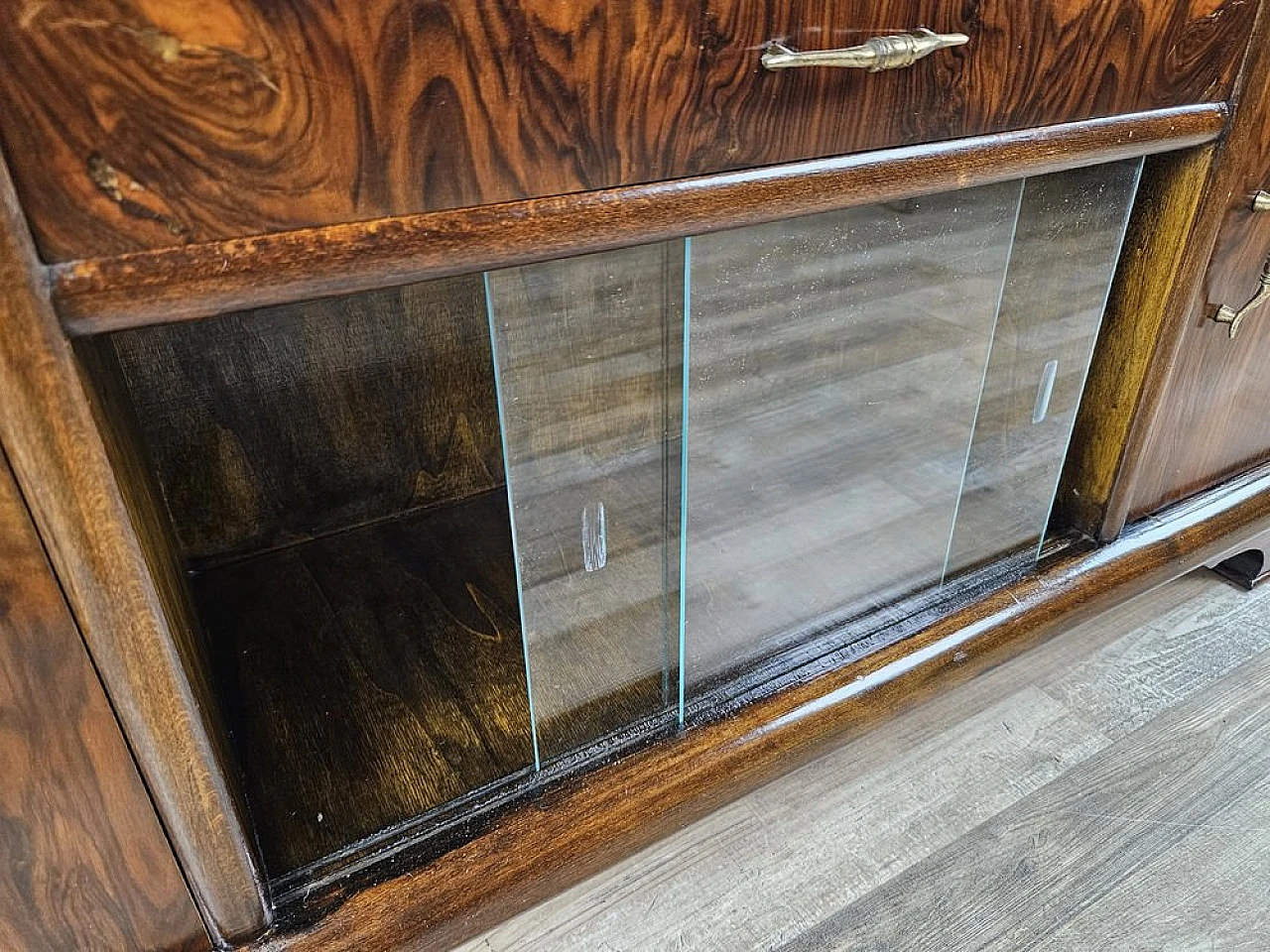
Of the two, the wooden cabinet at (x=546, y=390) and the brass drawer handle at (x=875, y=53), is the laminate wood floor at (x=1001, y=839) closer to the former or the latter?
the wooden cabinet at (x=546, y=390)

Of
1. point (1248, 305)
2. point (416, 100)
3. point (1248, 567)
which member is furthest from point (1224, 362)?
point (416, 100)

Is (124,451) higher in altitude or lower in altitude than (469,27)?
lower

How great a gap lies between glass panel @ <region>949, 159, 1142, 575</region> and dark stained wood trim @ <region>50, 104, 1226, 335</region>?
90mm

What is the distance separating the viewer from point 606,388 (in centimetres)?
42

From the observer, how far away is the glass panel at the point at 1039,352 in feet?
1.80

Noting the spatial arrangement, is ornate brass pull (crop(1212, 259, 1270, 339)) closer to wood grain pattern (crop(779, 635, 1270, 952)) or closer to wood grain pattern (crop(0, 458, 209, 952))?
wood grain pattern (crop(779, 635, 1270, 952))

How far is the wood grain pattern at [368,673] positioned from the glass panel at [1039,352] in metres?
0.33

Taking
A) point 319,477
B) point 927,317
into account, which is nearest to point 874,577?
point 927,317

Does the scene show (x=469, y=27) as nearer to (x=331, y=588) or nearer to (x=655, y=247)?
(x=655, y=247)

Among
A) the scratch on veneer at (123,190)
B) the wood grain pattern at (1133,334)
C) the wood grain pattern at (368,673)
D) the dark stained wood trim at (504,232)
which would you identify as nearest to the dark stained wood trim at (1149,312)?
the wood grain pattern at (1133,334)

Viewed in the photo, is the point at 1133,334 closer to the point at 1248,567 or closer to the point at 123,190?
the point at 1248,567

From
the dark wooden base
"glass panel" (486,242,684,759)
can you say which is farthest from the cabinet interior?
the dark wooden base

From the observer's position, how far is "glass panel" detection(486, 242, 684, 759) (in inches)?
15.1

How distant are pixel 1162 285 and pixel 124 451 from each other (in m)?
0.58
